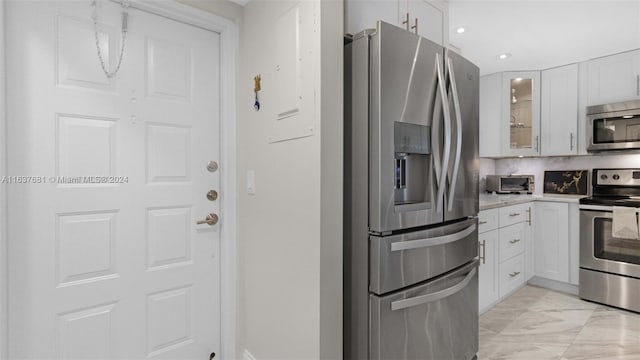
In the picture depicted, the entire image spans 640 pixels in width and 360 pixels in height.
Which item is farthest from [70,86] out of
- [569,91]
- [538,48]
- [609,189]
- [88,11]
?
[609,189]

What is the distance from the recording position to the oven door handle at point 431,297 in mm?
1455

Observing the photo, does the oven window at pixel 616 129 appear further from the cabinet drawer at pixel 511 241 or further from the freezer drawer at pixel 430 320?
the freezer drawer at pixel 430 320

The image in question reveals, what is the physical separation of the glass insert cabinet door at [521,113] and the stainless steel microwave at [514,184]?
35 cm

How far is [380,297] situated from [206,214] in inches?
42.4

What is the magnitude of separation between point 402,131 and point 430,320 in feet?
3.06

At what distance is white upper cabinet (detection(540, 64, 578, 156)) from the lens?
11.4 ft

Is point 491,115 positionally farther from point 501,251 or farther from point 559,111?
point 501,251

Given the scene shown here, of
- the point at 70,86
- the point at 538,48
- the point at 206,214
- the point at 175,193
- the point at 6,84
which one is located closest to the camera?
the point at 6,84

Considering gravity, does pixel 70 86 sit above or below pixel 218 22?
below

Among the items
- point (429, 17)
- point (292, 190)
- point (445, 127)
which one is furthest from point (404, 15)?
point (292, 190)

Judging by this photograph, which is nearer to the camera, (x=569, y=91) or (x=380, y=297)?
(x=380, y=297)

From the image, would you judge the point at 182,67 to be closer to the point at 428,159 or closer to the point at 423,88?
the point at 423,88

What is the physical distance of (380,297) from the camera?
1.41m

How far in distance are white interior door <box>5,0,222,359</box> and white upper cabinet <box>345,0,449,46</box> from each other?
0.84 metres
